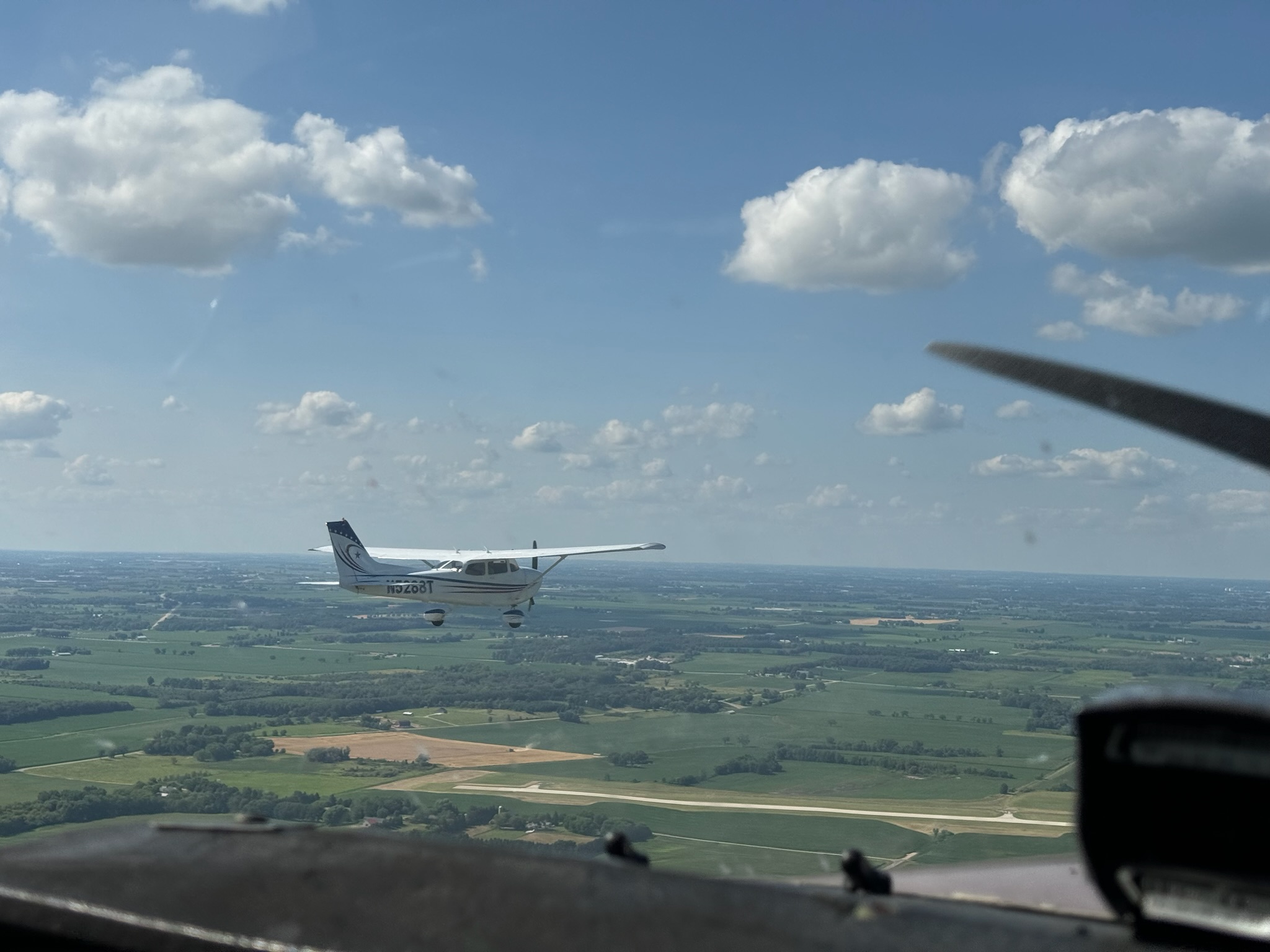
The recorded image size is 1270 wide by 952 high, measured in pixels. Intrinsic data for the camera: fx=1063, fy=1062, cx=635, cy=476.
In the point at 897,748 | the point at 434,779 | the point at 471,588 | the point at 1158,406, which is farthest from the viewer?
the point at 897,748

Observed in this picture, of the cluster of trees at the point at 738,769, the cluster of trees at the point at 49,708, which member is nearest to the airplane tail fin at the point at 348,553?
the cluster of trees at the point at 49,708

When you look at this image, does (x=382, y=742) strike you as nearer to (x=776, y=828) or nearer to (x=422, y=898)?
(x=776, y=828)

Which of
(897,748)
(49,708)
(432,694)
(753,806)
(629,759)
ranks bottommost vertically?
(432,694)

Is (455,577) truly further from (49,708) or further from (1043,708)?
(1043,708)

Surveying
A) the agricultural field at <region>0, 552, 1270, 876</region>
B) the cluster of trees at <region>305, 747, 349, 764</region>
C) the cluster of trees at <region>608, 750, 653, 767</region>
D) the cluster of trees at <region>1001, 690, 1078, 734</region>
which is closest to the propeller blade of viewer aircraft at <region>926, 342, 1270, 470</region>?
the agricultural field at <region>0, 552, 1270, 876</region>

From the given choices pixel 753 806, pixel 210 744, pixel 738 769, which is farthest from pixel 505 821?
pixel 210 744
